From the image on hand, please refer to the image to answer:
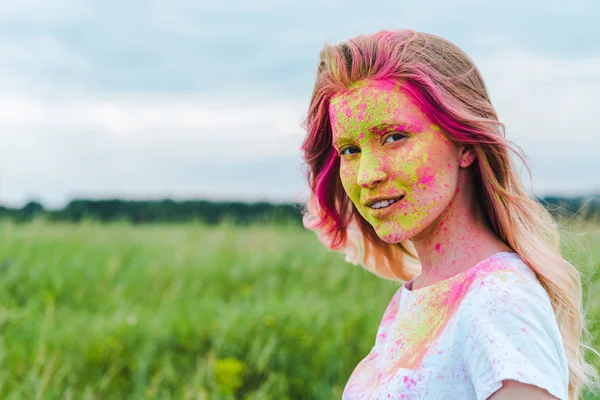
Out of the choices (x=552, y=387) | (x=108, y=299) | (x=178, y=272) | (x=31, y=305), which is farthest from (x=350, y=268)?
(x=552, y=387)

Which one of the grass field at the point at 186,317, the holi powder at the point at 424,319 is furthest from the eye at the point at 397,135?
the grass field at the point at 186,317

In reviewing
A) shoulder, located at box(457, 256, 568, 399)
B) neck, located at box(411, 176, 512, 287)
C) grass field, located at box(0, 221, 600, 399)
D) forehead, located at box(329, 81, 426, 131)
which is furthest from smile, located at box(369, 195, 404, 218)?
grass field, located at box(0, 221, 600, 399)

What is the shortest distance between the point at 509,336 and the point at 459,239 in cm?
49

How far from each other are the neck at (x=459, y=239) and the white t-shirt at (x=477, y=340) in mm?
64

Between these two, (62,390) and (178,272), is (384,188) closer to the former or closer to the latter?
(62,390)

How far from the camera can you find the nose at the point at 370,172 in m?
2.22

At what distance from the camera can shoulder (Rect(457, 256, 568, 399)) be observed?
182 cm

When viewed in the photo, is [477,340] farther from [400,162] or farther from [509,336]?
[400,162]

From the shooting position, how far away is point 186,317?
5891 millimetres

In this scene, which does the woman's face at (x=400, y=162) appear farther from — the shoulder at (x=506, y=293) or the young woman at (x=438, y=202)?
the shoulder at (x=506, y=293)

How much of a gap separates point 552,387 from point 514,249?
1.86ft

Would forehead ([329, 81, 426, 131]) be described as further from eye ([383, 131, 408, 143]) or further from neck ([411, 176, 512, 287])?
neck ([411, 176, 512, 287])

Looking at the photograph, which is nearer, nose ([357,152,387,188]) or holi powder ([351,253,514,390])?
holi powder ([351,253,514,390])

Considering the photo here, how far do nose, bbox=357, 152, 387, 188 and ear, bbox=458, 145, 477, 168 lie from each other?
0.28 meters
